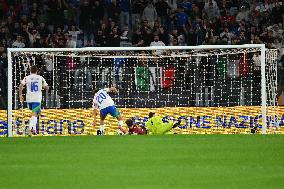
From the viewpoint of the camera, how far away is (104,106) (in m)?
26.0

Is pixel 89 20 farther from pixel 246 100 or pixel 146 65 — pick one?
pixel 246 100

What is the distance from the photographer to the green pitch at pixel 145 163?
12.1 meters

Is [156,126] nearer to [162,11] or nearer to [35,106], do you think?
[35,106]

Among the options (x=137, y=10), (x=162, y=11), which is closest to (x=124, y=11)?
(x=137, y=10)

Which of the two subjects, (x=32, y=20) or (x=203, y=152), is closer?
(x=203, y=152)

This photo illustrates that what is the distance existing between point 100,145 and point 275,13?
50.9 feet

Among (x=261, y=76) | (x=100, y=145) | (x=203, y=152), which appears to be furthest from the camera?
(x=261, y=76)

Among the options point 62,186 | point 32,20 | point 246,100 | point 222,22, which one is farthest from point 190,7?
point 62,186

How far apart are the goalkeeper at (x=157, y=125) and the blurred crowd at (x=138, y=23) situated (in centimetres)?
641

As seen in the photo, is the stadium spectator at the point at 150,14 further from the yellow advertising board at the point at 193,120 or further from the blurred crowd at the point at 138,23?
the yellow advertising board at the point at 193,120

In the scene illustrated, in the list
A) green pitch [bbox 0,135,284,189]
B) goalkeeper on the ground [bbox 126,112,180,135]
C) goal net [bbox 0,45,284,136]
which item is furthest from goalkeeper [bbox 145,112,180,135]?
green pitch [bbox 0,135,284,189]

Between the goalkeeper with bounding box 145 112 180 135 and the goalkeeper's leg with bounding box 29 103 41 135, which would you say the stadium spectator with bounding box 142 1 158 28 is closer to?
the goalkeeper with bounding box 145 112 180 135

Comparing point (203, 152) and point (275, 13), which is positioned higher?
point (275, 13)

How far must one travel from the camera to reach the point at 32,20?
3266 cm
